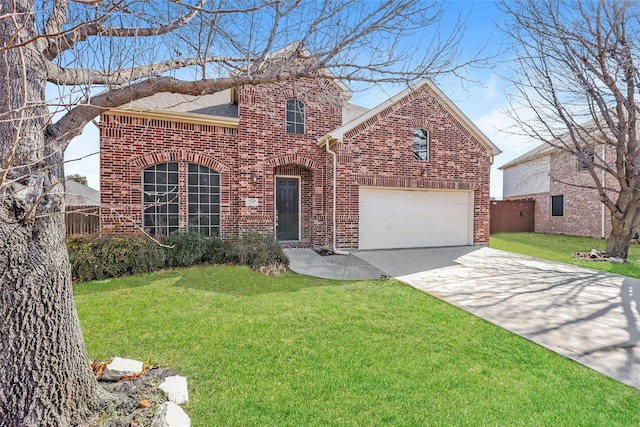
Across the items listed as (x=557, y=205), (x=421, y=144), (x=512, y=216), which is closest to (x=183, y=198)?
(x=421, y=144)

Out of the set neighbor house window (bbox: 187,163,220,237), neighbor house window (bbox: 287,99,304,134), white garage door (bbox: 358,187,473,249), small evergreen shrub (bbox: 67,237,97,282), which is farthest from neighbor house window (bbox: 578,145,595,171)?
small evergreen shrub (bbox: 67,237,97,282)

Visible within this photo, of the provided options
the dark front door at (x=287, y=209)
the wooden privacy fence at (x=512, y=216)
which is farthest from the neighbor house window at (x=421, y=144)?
the wooden privacy fence at (x=512, y=216)

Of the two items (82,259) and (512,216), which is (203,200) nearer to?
(82,259)

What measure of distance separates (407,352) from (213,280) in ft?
15.0

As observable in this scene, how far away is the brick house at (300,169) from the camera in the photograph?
29.2ft

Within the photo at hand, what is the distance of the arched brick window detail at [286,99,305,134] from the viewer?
34.1 feet

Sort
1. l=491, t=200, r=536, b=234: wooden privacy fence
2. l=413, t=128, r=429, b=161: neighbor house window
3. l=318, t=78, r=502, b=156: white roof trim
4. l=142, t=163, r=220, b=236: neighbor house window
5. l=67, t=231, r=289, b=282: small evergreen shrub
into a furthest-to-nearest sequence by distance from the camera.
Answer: l=491, t=200, r=536, b=234: wooden privacy fence, l=413, t=128, r=429, b=161: neighbor house window, l=318, t=78, r=502, b=156: white roof trim, l=142, t=163, r=220, b=236: neighbor house window, l=67, t=231, r=289, b=282: small evergreen shrub

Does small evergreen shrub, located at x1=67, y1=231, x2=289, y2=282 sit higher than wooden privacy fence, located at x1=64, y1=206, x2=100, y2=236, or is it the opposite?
wooden privacy fence, located at x1=64, y1=206, x2=100, y2=236

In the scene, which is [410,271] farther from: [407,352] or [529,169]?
Result: [529,169]

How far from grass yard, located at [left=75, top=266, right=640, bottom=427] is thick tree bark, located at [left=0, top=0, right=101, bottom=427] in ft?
3.28

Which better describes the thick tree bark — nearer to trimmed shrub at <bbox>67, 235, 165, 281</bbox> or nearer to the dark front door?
trimmed shrub at <bbox>67, 235, 165, 281</bbox>

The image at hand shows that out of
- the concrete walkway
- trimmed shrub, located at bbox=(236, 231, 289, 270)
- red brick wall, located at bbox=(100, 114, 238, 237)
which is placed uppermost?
red brick wall, located at bbox=(100, 114, 238, 237)

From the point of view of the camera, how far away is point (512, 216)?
1823 cm

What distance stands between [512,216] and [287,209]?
1469 centimetres
